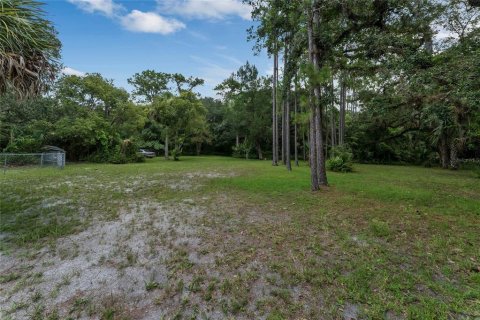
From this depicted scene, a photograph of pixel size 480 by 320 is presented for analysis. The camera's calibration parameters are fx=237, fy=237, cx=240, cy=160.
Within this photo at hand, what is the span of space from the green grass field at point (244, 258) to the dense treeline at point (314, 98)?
2115 millimetres

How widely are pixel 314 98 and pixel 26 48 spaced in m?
6.46

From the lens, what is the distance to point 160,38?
976 cm

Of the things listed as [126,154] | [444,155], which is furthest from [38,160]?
[444,155]

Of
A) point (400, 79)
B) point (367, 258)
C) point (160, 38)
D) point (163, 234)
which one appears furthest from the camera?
point (160, 38)

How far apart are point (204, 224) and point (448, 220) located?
4.48 metres

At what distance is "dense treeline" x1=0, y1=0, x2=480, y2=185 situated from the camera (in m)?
4.98

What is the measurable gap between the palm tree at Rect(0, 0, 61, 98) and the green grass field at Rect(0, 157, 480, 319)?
2.24 meters

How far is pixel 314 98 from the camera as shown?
7129mm

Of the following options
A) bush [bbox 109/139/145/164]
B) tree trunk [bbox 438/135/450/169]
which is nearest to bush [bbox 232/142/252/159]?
bush [bbox 109/139/145/164]

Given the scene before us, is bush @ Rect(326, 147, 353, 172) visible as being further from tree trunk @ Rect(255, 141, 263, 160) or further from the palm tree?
tree trunk @ Rect(255, 141, 263, 160)

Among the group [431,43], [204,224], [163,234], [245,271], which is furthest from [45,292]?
[431,43]

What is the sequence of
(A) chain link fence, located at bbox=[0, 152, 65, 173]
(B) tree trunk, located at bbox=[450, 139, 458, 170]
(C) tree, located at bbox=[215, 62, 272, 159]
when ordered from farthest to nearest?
1. (C) tree, located at bbox=[215, 62, 272, 159]
2. (B) tree trunk, located at bbox=[450, 139, 458, 170]
3. (A) chain link fence, located at bbox=[0, 152, 65, 173]

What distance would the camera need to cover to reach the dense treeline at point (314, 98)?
4.98m

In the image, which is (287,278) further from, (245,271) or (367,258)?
(367,258)
